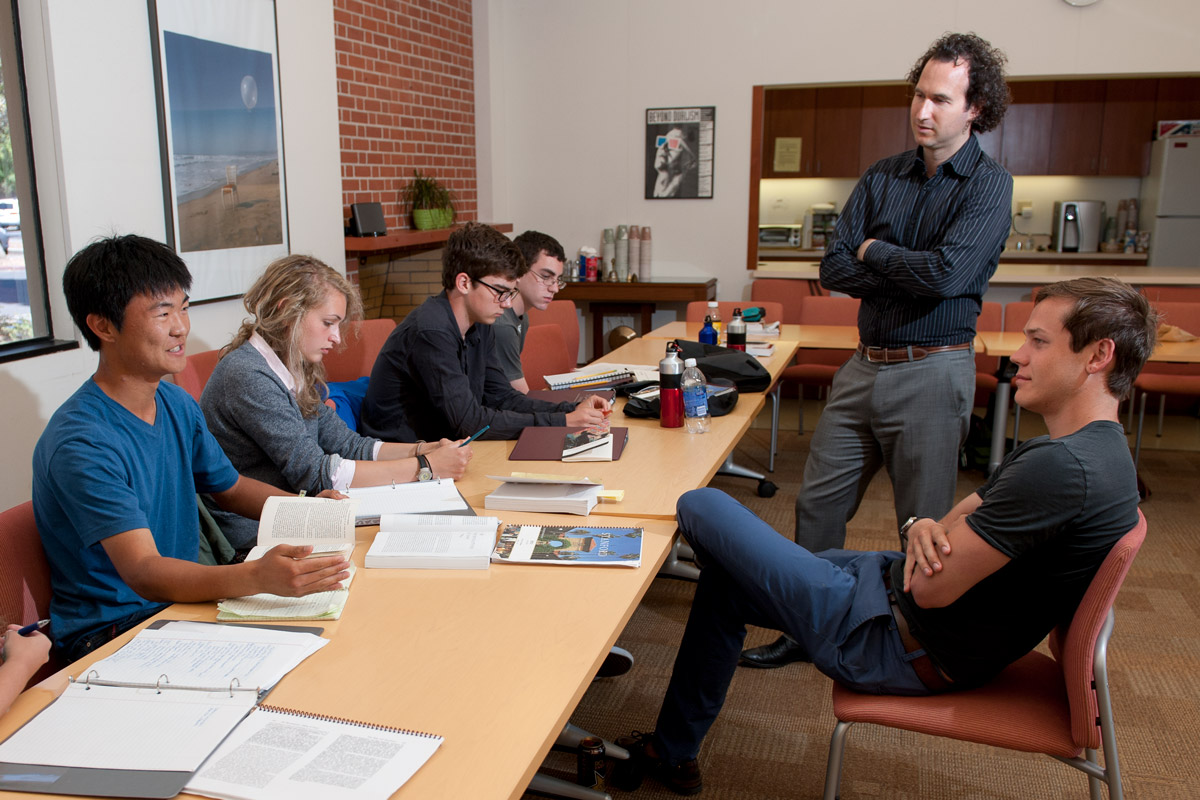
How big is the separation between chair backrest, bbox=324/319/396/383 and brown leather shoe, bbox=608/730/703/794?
7.05 ft

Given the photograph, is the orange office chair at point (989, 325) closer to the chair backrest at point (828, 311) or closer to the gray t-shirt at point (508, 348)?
the chair backrest at point (828, 311)

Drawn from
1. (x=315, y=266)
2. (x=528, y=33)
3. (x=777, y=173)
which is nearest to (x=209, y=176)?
(x=315, y=266)

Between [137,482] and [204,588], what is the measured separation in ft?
0.87

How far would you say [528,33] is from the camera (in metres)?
6.75

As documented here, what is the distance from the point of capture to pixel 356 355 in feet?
12.9

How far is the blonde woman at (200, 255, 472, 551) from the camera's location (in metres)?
2.14

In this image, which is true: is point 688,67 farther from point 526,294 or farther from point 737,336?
point 526,294

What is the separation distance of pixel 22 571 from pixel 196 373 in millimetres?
1750

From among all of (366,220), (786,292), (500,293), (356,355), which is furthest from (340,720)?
(786,292)

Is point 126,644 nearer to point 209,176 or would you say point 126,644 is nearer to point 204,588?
point 204,588

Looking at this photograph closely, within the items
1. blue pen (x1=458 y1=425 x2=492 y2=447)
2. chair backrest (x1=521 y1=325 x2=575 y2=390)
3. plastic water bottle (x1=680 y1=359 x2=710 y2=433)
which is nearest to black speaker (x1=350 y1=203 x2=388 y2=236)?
chair backrest (x1=521 y1=325 x2=575 y2=390)

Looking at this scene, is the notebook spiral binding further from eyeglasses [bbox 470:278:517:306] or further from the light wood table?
eyeglasses [bbox 470:278:517:306]

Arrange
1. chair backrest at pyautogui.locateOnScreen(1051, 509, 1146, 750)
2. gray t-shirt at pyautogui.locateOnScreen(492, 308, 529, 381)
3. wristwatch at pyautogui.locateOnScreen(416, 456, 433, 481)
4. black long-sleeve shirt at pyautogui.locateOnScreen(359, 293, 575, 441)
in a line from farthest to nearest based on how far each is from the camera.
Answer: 1. gray t-shirt at pyautogui.locateOnScreen(492, 308, 529, 381)
2. black long-sleeve shirt at pyautogui.locateOnScreen(359, 293, 575, 441)
3. wristwatch at pyautogui.locateOnScreen(416, 456, 433, 481)
4. chair backrest at pyautogui.locateOnScreen(1051, 509, 1146, 750)

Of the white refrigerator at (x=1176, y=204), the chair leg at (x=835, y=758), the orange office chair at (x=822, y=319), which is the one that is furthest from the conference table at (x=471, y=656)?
the white refrigerator at (x=1176, y=204)
